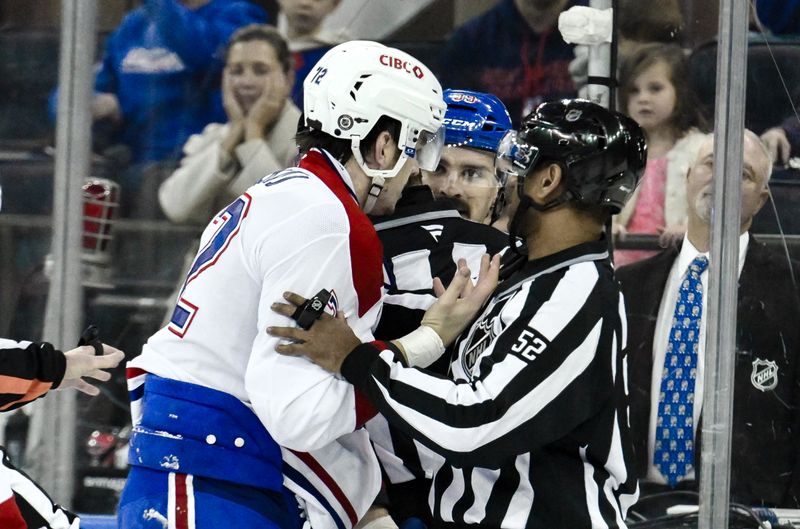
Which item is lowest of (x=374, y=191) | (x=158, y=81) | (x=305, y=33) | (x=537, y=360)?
(x=537, y=360)

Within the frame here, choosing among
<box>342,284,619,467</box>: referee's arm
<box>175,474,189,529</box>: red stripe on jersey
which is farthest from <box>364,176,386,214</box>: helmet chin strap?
<box>175,474,189,529</box>: red stripe on jersey

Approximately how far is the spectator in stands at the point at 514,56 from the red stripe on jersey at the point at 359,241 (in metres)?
1.55

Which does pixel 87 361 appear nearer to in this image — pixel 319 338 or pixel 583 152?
pixel 319 338

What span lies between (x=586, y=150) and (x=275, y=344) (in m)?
0.61

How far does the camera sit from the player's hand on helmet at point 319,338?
1776 millimetres

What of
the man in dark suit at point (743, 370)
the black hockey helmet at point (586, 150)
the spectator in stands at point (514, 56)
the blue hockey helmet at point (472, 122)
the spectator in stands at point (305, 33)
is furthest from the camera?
the spectator in stands at point (305, 33)

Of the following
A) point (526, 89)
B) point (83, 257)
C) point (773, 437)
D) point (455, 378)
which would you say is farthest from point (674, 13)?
point (83, 257)

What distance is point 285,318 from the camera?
1.78m

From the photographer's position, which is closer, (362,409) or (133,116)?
(362,409)

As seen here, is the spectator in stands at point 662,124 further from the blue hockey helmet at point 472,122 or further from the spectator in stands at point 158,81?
the spectator in stands at point 158,81

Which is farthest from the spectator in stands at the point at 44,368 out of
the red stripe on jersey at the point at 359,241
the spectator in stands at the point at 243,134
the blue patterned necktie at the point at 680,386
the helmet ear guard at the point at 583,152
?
the blue patterned necktie at the point at 680,386

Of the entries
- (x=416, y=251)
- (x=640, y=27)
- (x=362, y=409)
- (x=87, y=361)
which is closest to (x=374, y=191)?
(x=416, y=251)

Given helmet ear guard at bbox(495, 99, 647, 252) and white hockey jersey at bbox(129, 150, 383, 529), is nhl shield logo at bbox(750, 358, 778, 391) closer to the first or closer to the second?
helmet ear guard at bbox(495, 99, 647, 252)

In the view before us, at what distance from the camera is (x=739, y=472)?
2.96 metres
